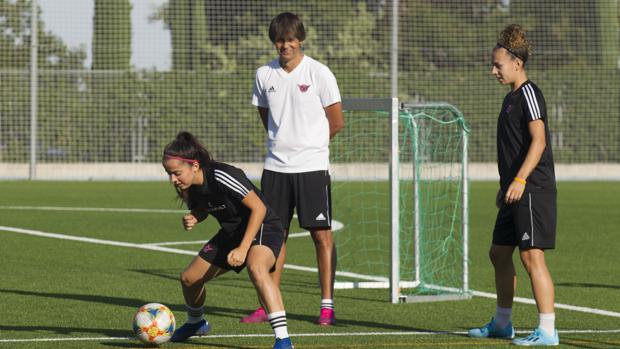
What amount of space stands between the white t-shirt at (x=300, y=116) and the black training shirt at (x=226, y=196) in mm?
1299

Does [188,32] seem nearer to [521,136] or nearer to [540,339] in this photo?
[521,136]

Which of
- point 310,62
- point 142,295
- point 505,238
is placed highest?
point 310,62

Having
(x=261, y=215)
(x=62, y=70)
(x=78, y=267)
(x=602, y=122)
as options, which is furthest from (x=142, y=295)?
(x=602, y=122)

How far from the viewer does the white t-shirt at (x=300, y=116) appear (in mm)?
8477

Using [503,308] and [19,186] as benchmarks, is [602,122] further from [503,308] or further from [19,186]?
[503,308]

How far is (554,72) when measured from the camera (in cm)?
3419

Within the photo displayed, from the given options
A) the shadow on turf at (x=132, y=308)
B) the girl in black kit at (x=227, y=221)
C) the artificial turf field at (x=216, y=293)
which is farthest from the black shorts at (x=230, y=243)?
the shadow on turf at (x=132, y=308)

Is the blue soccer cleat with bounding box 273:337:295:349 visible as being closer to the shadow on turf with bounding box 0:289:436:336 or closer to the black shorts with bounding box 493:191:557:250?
the shadow on turf with bounding box 0:289:436:336

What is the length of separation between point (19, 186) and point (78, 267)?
1544 centimetres

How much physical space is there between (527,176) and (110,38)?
85.8ft

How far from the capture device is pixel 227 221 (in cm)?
719

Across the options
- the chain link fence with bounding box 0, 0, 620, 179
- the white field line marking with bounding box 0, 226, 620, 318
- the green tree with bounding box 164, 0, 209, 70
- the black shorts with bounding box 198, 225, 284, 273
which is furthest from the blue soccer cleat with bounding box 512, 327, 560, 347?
the green tree with bounding box 164, 0, 209, 70

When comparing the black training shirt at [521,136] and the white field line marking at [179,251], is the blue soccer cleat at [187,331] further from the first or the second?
the white field line marking at [179,251]

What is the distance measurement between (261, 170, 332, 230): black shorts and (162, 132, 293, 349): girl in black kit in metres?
1.22
